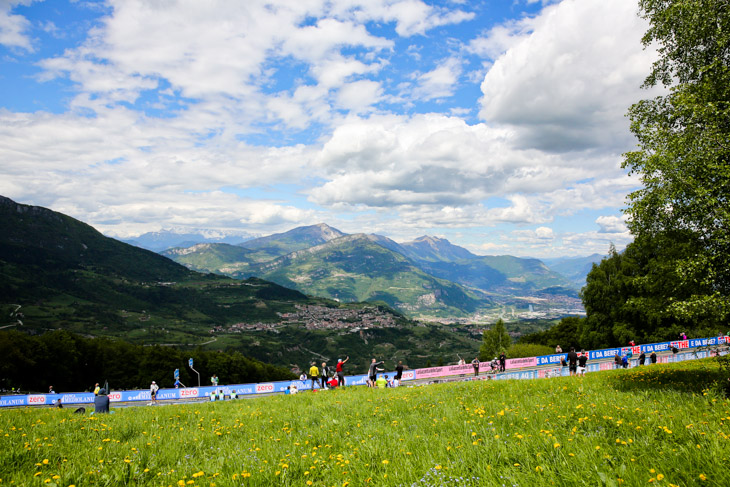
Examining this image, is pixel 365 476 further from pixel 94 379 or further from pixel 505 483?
pixel 94 379

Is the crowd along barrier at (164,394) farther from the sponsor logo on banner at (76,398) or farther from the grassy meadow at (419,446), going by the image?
the grassy meadow at (419,446)

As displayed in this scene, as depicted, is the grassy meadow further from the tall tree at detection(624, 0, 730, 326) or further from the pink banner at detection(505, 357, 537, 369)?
the pink banner at detection(505, 357, 537, 369)

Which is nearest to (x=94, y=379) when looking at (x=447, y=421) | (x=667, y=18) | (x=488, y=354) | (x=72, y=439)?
(x=488, y=354)

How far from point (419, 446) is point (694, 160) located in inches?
435

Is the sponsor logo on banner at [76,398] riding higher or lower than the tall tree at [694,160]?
lower

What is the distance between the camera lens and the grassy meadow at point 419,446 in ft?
17.5

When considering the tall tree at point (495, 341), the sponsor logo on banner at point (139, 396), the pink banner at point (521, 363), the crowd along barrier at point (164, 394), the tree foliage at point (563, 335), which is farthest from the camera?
the tall tree at point (495, 341)

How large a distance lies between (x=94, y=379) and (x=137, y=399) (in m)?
59.6

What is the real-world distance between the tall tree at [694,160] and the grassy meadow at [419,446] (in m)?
3.32

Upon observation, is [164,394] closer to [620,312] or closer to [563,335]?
[620,312]

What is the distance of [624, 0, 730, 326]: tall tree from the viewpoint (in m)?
10.1

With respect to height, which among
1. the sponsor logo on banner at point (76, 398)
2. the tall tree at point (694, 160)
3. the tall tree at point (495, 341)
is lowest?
the tall tree at point (495, 341)

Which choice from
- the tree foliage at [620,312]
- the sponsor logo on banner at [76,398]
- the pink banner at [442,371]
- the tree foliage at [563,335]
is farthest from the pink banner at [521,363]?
the sponsor logo on banner at [76,398]

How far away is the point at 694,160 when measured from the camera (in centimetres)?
1053
